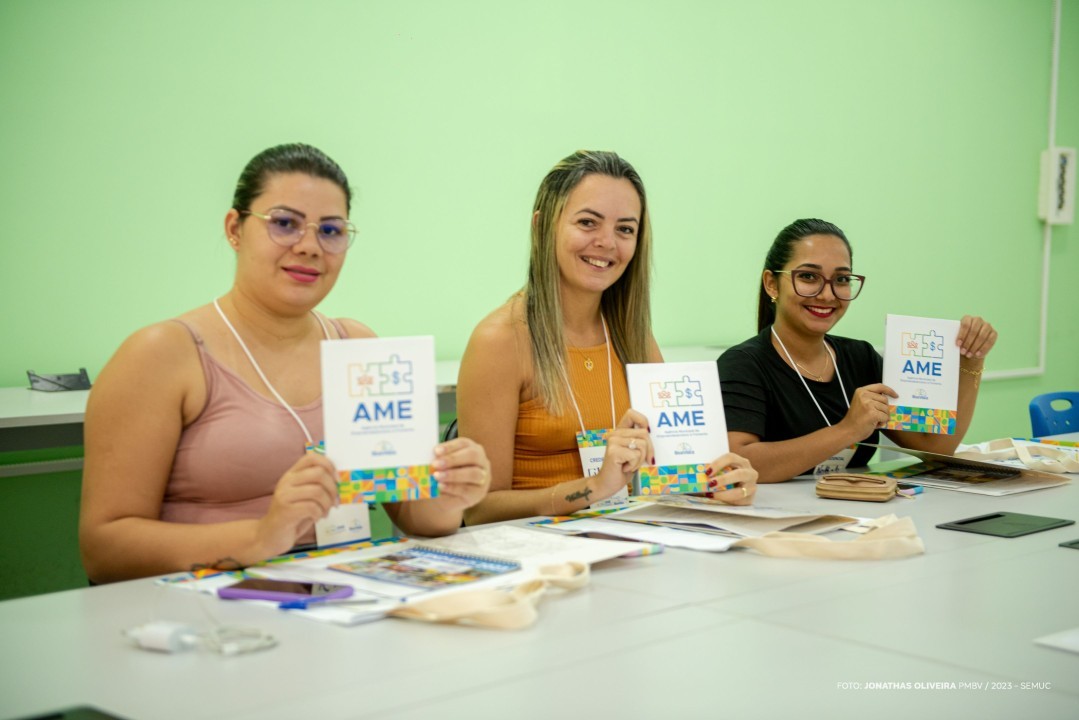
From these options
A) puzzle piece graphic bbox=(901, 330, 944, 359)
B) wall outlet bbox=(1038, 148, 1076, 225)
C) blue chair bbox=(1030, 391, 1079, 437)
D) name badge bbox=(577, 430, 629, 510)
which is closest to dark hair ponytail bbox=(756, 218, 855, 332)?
puzzle piece graphic bbox=(901, 330, 944, 359)

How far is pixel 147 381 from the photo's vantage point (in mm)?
1783

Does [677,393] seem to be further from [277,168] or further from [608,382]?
[277,168]

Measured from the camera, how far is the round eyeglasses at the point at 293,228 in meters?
1.92

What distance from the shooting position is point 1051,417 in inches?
Answer: 151

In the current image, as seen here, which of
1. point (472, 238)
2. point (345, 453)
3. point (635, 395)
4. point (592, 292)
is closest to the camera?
point (345, 453)

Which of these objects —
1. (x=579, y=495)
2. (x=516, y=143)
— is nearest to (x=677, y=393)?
(x=579, y=495)

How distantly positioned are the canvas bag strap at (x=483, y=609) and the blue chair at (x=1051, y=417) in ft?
9.36

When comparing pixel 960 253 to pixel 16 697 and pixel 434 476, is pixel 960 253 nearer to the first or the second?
pixel 434 476

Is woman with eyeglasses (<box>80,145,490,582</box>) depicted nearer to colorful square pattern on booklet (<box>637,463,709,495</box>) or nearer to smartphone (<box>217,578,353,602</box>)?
smartphone (<box>217,578,353,602</box>)

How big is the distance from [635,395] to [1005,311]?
541cm

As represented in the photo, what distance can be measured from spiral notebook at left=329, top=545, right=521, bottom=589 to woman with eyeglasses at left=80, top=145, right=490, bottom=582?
11 cm

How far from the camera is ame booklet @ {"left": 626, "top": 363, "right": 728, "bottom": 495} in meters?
2.07

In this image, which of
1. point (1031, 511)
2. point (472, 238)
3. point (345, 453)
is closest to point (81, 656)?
point (345, 453)

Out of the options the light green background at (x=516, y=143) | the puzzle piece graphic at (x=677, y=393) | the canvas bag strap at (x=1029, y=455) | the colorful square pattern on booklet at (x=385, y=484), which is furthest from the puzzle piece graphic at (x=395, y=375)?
A: the light green background at (x=516, y=143)
